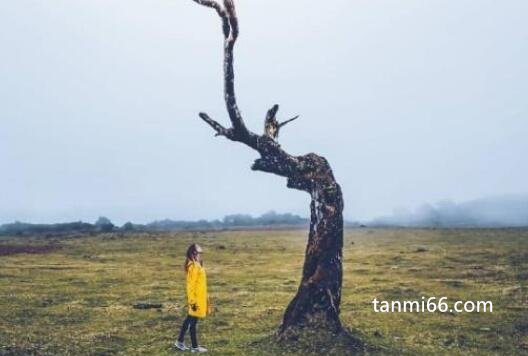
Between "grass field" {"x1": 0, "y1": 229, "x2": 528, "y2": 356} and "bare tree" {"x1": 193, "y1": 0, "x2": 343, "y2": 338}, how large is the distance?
1258 mm

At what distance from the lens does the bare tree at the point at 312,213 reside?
18531 millimetres

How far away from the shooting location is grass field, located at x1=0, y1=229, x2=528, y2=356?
19625 millimetres

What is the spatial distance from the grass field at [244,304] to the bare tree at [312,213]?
1258 mm

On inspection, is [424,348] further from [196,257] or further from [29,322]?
[29,322]

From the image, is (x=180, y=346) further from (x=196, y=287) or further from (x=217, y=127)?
(x=217, y=127)

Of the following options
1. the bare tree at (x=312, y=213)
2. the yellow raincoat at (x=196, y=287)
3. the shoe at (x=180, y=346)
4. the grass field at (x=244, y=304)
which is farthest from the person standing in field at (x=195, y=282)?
the bare tree at (x=312, y=213)

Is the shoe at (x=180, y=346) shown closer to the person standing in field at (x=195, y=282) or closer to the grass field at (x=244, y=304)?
the grass field at (x=244, y=304)

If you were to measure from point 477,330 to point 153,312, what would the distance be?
1338 centimetres

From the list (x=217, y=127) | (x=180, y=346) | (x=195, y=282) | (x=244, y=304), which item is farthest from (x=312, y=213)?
(x=244, y=304)

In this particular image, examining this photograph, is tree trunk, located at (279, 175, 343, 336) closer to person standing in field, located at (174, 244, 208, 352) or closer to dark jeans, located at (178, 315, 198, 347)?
dark jeans, located at (178, 315, 198, 347)

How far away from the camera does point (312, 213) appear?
1917 cm

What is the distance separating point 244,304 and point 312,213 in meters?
10.4

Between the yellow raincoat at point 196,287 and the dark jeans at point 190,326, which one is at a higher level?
the yellow raincoat at point 196,287

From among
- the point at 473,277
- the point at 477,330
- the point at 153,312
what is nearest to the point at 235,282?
the point at 153,312
